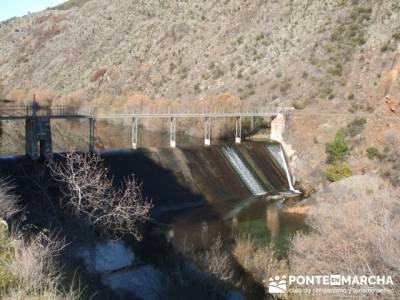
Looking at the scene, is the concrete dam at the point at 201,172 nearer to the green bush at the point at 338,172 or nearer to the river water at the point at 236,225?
the river water at the point at 236,225

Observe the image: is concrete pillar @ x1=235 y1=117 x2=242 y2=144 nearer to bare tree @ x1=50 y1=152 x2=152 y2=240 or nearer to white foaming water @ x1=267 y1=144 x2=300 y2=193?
white foaming water @ x1=267 y1=144 x2=300 y2=193

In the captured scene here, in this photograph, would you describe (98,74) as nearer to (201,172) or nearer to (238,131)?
(238,131)

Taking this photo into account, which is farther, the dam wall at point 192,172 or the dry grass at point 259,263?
the dam wall at point 192,172

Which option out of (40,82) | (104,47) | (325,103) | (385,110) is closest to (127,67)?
(104,47)

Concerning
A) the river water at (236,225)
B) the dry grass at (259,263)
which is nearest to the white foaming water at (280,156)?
the river water at (236,225)

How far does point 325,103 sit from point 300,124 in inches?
261

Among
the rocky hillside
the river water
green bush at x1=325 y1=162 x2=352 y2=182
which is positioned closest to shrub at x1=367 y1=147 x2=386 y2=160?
green bush at x1=325 y1=162 x2=352 y2=182

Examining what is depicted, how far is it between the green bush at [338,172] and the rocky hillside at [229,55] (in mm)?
8527

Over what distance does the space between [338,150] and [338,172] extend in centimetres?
277

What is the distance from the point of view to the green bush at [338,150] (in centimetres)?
4094

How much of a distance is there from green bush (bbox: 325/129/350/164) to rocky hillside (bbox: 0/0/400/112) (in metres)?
6.16

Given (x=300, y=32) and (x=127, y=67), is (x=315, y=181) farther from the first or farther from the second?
(x=127, y=67)

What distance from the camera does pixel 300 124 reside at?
46.1 metres

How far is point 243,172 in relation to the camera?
3816 cm
